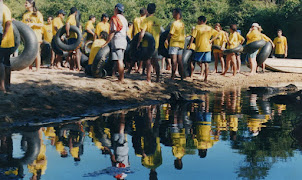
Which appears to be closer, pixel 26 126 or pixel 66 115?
pixel 26 126

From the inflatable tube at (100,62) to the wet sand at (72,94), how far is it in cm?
27

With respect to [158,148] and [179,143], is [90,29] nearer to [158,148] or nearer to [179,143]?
[179,143]

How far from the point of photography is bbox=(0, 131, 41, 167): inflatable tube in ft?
17.5

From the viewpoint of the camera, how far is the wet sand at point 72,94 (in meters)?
8.52

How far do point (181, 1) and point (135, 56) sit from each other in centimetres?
3328

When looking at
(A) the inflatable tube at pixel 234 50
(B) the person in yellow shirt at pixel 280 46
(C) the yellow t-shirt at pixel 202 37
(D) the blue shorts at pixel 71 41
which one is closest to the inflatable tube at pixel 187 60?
(C) the yellow t-shirt at pixel 202 37

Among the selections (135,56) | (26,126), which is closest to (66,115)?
(26,126)

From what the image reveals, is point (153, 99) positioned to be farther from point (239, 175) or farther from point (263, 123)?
point (239, 175)

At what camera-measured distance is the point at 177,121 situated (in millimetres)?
8414

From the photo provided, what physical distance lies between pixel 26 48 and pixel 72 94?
2305 mm

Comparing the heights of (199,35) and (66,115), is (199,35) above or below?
above

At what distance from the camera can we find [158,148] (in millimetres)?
6223

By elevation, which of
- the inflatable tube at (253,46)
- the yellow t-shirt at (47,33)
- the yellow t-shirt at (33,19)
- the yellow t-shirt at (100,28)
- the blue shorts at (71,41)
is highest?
the yellow t-shirt at (33,19)

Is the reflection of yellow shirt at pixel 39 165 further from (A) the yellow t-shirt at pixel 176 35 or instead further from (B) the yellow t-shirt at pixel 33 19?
(A) the yellow t-shirt at pixel 176 35
